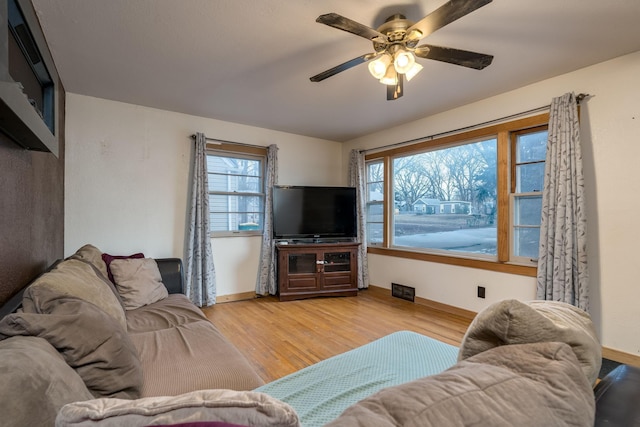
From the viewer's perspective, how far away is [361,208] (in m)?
4.64

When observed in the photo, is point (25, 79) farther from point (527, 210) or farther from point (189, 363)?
point (527, 210)

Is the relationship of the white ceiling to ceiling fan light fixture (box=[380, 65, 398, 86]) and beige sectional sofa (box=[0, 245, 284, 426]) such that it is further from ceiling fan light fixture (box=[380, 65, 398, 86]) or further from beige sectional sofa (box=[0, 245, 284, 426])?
beige sectional sofa (box=[0, 245, 284, 426])

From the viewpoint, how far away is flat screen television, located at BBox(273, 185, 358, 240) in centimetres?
428

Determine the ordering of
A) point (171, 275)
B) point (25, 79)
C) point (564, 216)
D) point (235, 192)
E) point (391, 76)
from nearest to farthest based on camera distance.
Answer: point (25, 79) → point (391, 76) → point (564, 216) → point (171, 275) → point (235, 192)

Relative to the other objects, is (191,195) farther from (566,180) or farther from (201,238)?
(566,180)

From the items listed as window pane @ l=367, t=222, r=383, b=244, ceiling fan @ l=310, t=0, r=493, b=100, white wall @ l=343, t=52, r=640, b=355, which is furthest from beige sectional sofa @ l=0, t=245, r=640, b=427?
window pane @ l=367, t=222, r=383, b=244

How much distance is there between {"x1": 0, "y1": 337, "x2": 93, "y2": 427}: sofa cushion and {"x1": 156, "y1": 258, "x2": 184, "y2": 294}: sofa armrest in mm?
2265

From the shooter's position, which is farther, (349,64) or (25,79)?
(349,64)

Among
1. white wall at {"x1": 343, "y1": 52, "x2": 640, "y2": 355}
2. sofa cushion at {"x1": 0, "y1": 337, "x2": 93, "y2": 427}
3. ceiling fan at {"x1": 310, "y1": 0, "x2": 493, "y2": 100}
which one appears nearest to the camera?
sofa cushion at {"x1": 0, "y1": 337, "x2": 93, "y2": 427}

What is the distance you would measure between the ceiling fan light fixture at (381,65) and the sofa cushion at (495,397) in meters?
1.73

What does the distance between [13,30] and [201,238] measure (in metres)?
2.49

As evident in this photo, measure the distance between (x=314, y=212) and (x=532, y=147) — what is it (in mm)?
2686

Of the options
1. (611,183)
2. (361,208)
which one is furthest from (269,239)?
(611,183)

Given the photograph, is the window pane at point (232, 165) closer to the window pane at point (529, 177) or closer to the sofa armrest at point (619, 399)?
the window pane at point (529, 177)
